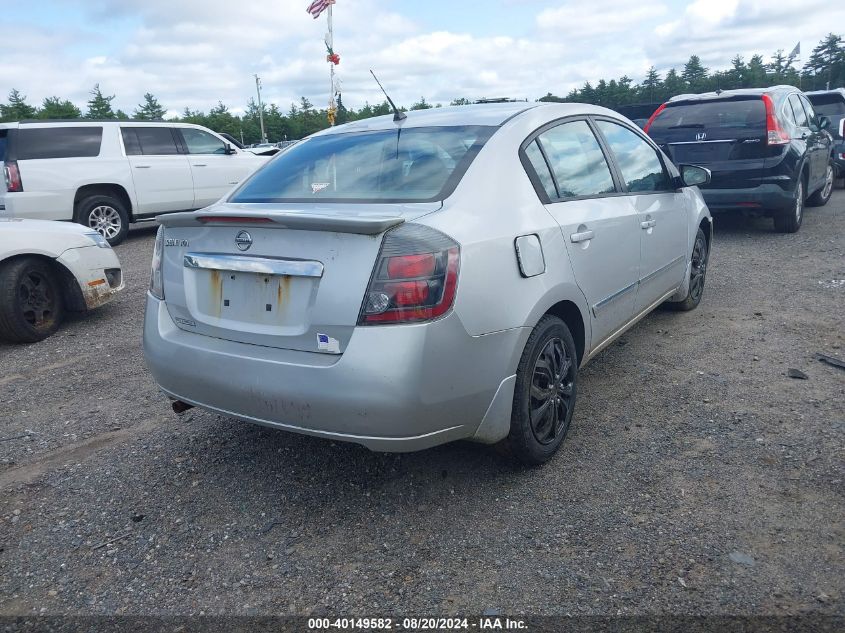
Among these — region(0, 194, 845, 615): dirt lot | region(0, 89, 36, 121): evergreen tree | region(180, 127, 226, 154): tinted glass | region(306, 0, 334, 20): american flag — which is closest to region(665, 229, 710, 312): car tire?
region(0, 194, 845, 615): dirt lot

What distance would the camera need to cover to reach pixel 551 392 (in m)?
3.16

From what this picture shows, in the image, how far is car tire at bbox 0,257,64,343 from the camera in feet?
17.4

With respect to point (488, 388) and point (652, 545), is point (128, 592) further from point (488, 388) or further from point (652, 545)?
point (652, 545)

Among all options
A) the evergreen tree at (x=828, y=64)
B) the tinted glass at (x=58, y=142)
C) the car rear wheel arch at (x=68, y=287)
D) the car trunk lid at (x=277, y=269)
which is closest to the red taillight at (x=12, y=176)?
the tinted glass at (x=58, y=142)

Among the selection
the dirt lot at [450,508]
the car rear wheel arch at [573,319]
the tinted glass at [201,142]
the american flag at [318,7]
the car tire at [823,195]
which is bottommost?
the dirt lot at [450,508]

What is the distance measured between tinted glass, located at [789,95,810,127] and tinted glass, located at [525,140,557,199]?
7.09 m

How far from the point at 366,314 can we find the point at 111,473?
173 cm

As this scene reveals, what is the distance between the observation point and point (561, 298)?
312 cm

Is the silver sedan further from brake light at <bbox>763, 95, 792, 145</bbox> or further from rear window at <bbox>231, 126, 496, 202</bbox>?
brake light at <bbox>763, 95, 792, 145</bbox>

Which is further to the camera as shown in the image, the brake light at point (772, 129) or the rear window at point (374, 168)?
the brake light at point (772, 129)

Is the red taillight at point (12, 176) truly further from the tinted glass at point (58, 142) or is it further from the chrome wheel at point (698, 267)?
the chrome wheel at point (698, 267)

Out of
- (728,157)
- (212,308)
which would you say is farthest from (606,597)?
(728,157)

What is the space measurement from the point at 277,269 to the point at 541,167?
1.43 metres

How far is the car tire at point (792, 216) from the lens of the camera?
8359mm
